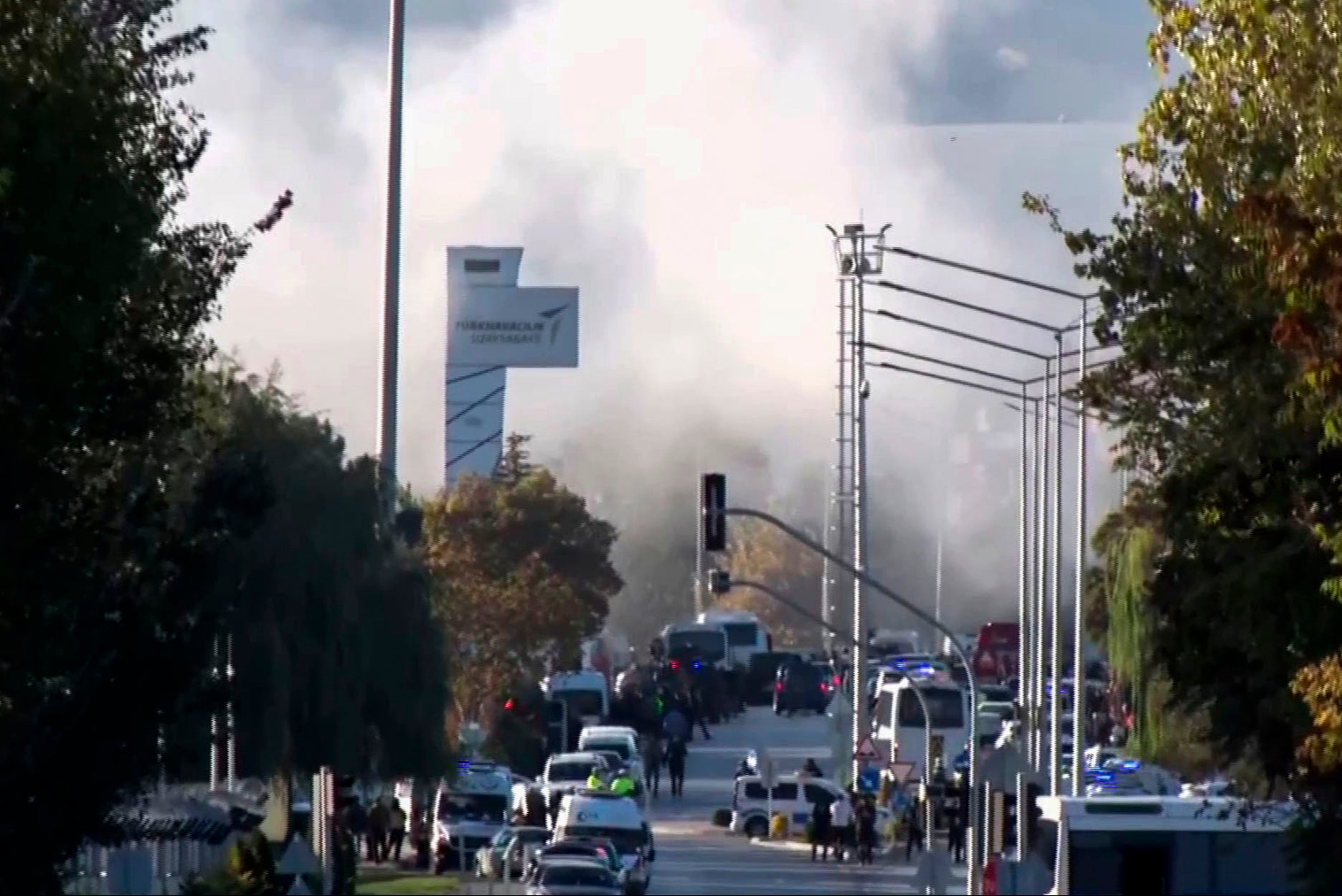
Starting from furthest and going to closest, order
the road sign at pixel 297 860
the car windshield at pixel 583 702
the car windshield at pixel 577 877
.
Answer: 1. the car windshield at pixel 583 702
2. the car windshield at pixel 577 877
3. the road sign at pixel 297 860

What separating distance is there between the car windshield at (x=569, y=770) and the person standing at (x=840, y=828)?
7981 mm

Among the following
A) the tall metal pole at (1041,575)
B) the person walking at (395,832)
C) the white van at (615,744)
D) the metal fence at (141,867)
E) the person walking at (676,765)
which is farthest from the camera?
the person walking at (676,765)

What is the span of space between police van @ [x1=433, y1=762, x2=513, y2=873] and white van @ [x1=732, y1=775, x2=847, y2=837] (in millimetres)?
5559

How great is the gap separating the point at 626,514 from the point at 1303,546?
137704 mm

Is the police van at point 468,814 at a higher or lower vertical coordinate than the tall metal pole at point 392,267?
lower

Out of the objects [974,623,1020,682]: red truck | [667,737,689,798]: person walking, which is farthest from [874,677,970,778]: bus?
[974,623,1020,682]: red truck

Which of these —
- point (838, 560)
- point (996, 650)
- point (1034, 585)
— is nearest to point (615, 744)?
point (1034, 585)

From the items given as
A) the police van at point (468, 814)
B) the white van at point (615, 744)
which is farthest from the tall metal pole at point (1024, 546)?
the white van at point (615, 744)

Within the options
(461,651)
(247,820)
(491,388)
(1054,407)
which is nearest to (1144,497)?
(247,820)

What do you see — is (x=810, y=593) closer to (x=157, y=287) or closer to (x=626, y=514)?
(x=626, y=514)

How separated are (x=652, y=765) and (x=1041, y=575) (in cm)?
2356

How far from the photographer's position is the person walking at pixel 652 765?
67.1 meters

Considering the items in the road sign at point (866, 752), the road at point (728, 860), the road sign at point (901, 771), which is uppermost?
the road sign at point (866, 752)

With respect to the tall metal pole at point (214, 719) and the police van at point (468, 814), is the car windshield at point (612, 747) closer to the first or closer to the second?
the police van at point (468, 814)
